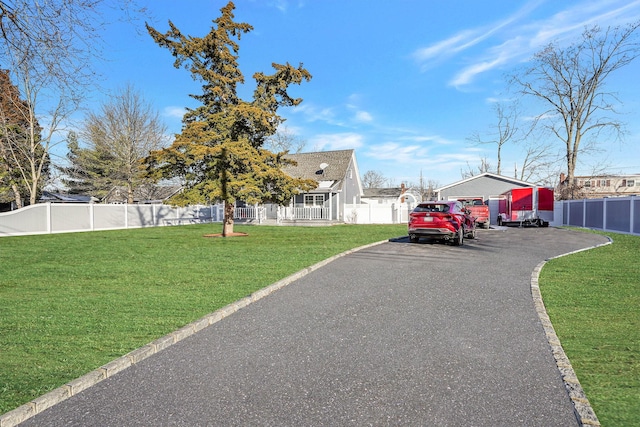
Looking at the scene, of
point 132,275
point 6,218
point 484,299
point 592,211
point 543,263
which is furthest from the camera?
point 592,211

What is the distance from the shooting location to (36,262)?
33.0 feet

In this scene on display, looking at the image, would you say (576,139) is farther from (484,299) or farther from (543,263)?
(484,299)

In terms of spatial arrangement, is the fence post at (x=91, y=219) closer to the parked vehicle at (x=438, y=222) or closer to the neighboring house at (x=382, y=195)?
the parked vehicle at (x=438, y=222)

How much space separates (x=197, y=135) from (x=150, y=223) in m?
13.9

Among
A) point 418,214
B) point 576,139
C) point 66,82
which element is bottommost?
point 418,214

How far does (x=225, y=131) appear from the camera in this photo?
18156 mm

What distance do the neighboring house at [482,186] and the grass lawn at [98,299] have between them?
26.8 meters

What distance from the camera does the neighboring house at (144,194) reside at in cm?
4376

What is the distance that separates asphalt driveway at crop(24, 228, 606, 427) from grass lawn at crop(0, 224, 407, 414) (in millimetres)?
528

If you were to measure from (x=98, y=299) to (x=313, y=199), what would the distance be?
27.0 meters

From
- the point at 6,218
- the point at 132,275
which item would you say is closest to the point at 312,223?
the point at 6,218

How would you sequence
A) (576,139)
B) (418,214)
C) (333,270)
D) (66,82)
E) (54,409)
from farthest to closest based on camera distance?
(576,139)
(418,214)
(333,270)
(66,82)
(54,409)

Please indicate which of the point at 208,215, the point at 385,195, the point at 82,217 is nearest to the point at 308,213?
the point at 208,215

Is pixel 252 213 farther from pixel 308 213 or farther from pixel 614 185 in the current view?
pixel 614 185
